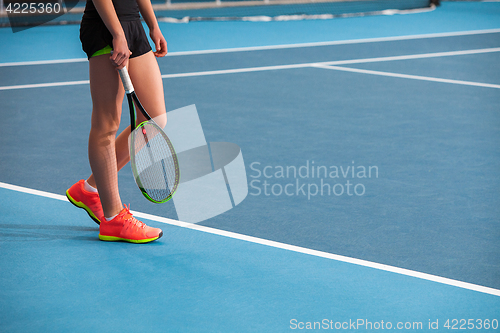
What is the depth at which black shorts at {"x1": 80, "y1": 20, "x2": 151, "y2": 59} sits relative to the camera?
2986 millimetres

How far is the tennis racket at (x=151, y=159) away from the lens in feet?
10.2

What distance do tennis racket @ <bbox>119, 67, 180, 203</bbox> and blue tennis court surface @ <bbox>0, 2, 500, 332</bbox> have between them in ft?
1.02

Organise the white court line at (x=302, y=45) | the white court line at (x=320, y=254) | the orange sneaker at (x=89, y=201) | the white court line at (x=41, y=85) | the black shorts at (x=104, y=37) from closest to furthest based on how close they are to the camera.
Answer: the white court line at (x=320, y=254) → the black shorts at (x=104, y=37) → the orange sneaker at (x=89, y=201) → the white court line at (x=41, y=85) → the white court line at (x=302, y=45)

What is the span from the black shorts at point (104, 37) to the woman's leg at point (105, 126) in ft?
0.20

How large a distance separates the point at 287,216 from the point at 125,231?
3.10ft

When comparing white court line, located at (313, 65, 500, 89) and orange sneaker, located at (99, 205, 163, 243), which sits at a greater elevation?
orange sneaker, located at (99, 205, 163, 243)

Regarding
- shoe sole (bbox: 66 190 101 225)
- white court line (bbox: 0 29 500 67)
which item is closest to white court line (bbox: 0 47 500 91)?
white court line (bbox: 0 29 500 67)

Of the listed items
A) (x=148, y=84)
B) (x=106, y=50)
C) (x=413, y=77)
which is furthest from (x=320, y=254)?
(x=413, y=77)

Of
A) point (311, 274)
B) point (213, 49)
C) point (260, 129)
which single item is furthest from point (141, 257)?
point (213, 49)

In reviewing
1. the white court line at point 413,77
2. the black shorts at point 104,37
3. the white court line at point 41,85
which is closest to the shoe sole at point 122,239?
the black shorts at point 104,37

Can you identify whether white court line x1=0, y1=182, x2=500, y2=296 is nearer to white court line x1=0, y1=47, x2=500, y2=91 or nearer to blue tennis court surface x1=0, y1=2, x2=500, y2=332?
blue tennis court surface x1=0, y1=2, x2=500, y2=332

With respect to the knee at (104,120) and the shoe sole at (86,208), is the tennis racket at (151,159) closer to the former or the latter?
the knee at (104,120)

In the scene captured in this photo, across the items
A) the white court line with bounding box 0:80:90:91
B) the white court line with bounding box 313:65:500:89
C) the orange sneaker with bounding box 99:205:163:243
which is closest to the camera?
the orange sneaker with bounding box 99:205:163:243

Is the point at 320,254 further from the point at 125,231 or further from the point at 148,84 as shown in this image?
the point at 148,84
